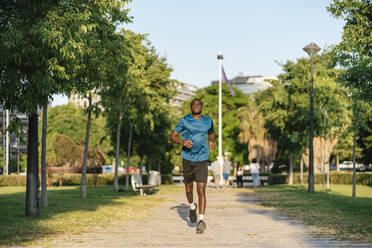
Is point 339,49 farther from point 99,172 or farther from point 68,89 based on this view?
point 99,172

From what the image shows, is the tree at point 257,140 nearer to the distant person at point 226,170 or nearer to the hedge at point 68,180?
the hedge at point 68,180

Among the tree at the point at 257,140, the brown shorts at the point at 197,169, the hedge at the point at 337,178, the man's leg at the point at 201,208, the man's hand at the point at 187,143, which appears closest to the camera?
the man's hand at the point at 187,143

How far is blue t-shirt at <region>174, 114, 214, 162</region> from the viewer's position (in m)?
A: 8.79

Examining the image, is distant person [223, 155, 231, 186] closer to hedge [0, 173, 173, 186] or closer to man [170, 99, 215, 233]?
hedge [0, 173, 173, 186]

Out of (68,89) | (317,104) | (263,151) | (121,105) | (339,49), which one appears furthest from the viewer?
(263,151)

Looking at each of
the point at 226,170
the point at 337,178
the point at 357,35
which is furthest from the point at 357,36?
the point at 337,178

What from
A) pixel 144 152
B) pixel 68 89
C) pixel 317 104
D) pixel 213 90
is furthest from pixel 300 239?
pixel 213 90

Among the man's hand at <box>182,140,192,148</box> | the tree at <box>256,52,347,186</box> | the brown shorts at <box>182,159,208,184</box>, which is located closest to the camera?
the man's hand at <box>182,140,192,148</box>

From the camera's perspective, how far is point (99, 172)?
42.6m

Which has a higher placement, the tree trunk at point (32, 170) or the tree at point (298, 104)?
the tree at point (298, 104)

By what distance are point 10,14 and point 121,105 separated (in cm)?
1498

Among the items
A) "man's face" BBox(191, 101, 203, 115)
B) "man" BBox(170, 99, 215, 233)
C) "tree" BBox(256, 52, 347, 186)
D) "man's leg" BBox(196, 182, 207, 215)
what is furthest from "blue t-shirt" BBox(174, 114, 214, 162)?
"tree" BBox(256, 52, 347, 186)

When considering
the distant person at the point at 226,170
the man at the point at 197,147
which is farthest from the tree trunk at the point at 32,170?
the distant person at the point at 226,170

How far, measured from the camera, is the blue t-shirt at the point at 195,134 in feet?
28.8
